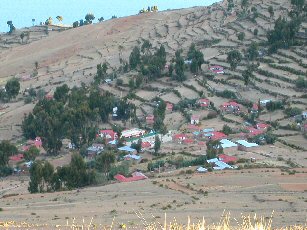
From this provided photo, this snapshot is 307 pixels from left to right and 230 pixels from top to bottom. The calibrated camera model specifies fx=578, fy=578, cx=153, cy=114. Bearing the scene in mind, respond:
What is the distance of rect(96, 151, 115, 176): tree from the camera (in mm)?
27625

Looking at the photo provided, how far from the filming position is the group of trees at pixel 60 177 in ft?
81.9

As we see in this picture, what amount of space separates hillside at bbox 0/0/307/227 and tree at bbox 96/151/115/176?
6.01 feet

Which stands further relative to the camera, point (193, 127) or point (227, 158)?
point (193, 127)

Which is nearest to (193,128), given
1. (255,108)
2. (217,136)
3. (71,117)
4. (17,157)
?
(217,136)

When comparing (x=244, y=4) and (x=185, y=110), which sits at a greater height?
(x=244, y=4)

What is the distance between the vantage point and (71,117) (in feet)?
112

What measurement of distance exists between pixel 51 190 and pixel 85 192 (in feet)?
9.79

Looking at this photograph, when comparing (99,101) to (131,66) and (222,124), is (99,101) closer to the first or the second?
(222,124)

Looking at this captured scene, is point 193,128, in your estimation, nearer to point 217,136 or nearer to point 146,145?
point 217,136

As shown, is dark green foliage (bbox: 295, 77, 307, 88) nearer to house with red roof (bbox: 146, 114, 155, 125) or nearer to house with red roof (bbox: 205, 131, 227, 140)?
house with red roof (bbox: 205, 131, 227, 140)

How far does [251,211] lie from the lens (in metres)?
17.8

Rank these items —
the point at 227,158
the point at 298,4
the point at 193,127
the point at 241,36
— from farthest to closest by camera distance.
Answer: the point at 298,4, the point at 241,36, the point at 193,127, the point at 227,158

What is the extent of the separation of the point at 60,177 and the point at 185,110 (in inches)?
623

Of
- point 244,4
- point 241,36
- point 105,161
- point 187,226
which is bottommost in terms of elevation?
point 105,161
